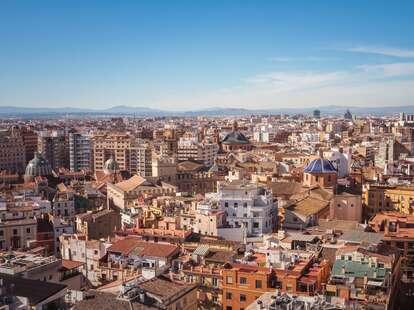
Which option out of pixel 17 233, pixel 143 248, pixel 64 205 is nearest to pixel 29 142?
pixel 64 205

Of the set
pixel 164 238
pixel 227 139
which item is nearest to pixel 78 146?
pixel 227 139

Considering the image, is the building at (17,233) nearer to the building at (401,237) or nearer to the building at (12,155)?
the building at (401,237)

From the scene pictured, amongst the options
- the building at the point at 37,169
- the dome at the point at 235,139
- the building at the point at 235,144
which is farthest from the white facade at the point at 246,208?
the dome at the point at 235,139

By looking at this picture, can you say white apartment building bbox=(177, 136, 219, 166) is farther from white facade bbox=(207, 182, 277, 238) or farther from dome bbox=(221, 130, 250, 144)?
white facade bbox=(207, 182, 277, 238)

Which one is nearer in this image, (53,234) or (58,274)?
(58,274)

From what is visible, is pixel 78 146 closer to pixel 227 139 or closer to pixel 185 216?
pixel 227 139

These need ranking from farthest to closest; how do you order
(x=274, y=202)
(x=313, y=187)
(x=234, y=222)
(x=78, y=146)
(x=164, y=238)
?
(x=78, y=146), (x=313, y=187), (x=274, y=202), (x=234, y=222), (x=164, y=238)
